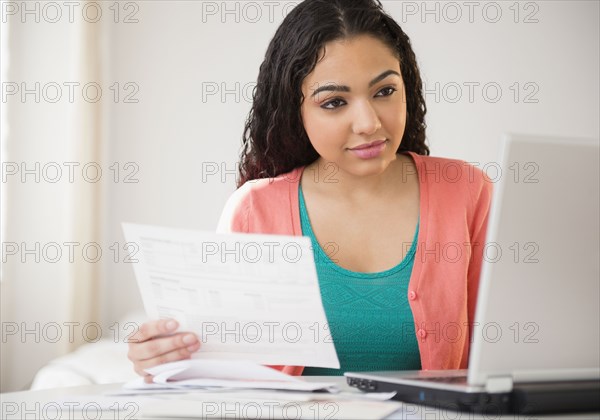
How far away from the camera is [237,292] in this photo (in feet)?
3.69

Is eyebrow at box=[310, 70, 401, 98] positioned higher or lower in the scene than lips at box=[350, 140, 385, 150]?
higher

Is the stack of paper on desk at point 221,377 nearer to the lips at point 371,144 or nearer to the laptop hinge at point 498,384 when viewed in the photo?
the laptop hinge at point 498,384

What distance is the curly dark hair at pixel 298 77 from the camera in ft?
5.29

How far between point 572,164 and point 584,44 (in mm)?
2736

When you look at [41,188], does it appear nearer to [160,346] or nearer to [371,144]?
[371,144]

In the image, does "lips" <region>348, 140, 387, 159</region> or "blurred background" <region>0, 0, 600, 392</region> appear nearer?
"lips" <region>348, 140, 387, 159</region>

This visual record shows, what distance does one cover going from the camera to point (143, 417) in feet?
3.33

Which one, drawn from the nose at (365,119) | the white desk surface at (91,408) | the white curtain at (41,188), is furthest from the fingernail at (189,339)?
the white curtain at (41,188)

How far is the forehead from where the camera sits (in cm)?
155

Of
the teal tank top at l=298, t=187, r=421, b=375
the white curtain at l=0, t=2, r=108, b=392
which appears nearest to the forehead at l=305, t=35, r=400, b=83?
the teal tank top at l=298, t=187, r=421, b=375

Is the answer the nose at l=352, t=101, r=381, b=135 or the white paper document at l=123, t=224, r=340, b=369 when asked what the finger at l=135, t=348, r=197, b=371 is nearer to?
the white paper document at l=123, t=224, r=340, b=369

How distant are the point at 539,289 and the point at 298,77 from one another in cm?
84

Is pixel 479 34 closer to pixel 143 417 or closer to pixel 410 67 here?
pixel 410 67

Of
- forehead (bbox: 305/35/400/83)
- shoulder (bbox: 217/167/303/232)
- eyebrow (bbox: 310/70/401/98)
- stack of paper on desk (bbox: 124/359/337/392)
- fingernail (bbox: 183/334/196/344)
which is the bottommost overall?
stack of paper on desk (bbox: 124/359/337/392)
